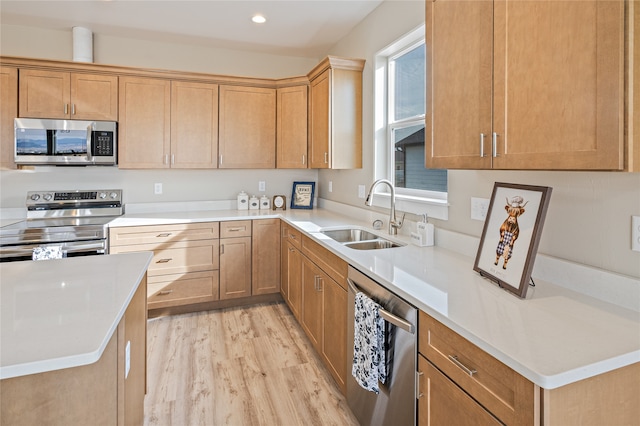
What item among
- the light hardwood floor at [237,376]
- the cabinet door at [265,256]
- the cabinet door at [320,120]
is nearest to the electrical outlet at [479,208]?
the light hardwood floor at [237,376]

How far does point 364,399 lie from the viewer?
175 cm

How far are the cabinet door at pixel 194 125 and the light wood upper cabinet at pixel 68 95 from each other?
53 cm

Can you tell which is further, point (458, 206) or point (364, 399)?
point (458, 206)

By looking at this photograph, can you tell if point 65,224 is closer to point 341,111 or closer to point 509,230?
point 341,111

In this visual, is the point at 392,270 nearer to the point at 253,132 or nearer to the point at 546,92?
the point at 546,92

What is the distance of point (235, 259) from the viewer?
3471mm

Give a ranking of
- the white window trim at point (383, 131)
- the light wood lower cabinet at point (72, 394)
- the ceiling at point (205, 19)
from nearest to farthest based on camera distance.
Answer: the light wood lower cabinet at point (72, 394) → the white window trim at point (383, 131) → the ceiling at point (205, 19)

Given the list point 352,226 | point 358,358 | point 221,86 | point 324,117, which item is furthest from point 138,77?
point 358,358

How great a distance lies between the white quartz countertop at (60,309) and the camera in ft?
2.79

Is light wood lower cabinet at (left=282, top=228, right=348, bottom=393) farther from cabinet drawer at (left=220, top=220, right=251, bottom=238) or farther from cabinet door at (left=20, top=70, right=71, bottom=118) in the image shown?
cabinet door at (left=20, top=70, right=71, bottom=118)

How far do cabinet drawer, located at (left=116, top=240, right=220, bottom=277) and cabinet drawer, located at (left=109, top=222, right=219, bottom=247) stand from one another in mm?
43

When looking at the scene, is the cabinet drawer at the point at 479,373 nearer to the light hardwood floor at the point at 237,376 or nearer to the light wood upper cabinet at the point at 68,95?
the light hardwood floor at the point at 237,376

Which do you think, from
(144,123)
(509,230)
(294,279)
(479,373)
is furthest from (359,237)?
(144,123)

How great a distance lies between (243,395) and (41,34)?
3655 mm
